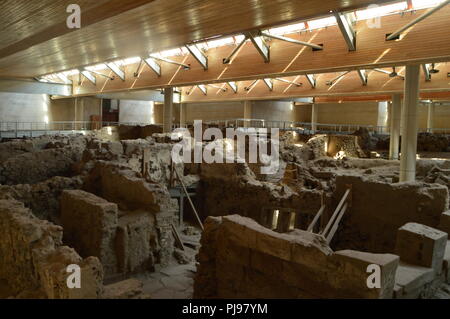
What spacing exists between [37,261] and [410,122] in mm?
10295

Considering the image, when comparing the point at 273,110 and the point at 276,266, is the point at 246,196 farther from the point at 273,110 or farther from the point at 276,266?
the point at 273,110

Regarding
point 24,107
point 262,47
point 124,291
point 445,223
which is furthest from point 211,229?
point 24,107

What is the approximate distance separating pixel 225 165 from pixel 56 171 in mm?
6404

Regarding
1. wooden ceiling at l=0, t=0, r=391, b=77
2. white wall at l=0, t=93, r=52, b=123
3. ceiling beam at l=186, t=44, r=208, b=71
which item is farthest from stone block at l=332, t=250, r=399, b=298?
white wall at l=0, t=93, r=52, b=123

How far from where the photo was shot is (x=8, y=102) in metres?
26.4

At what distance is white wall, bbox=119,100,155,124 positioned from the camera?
32.2 metres

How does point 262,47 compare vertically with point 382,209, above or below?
above

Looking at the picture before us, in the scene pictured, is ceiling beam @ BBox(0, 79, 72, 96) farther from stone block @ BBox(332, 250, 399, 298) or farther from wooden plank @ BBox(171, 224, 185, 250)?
stone block @ BBox(332, 250, 399, 298)

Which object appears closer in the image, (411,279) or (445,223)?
(411,279)

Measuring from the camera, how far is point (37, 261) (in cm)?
505

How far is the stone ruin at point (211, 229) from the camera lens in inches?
196

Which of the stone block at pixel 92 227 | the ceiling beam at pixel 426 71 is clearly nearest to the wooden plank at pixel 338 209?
the stone block at pixel 92 227

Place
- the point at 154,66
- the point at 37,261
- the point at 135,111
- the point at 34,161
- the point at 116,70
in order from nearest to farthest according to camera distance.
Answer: the point at 37,261 < the point at 34,161 < the point at 154,66 < the point at 116,70 < the point at 135,111

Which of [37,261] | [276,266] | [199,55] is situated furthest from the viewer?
[199,55]
